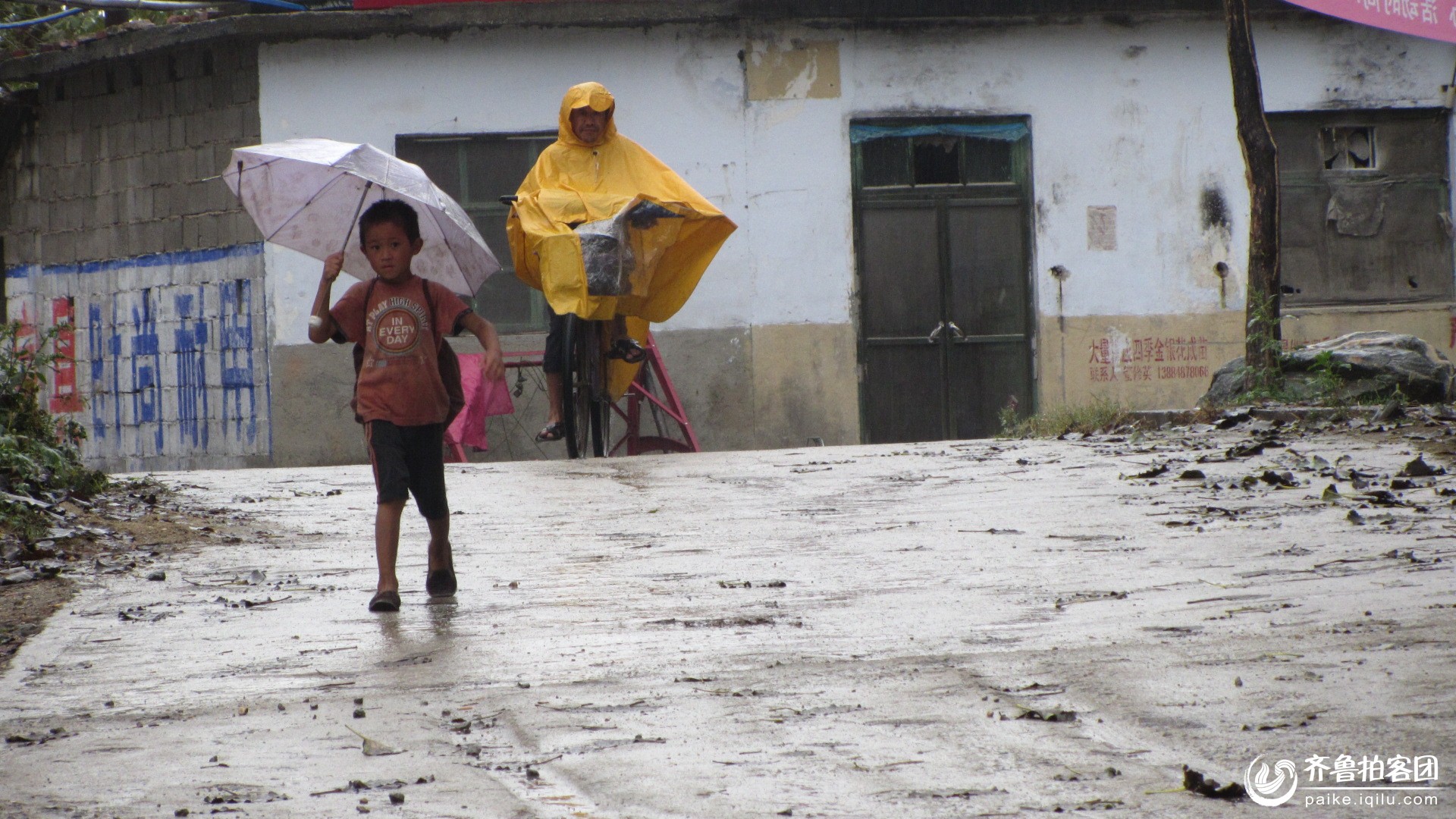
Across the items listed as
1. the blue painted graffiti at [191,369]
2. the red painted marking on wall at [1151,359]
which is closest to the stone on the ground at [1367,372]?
the red painted marking on wall at [1151,359]

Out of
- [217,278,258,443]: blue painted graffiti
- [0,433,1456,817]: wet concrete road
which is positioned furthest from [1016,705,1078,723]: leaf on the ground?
[217,278,258,443]: blue painted graffiti

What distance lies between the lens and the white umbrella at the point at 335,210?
5391 millimetres

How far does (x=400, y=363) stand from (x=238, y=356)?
9.87 metres

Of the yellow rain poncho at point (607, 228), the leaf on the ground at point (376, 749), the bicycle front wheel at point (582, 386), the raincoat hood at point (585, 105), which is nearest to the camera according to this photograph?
the leaf on the ground at point (376, 749)

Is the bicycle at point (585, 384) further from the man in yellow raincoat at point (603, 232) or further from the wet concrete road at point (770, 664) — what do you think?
the wet concrete road at point (770, 664)

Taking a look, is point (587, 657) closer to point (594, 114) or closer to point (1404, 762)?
point (1404, 762)

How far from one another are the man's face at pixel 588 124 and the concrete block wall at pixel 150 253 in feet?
17.4

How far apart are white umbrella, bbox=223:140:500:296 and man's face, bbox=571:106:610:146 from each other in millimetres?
3857

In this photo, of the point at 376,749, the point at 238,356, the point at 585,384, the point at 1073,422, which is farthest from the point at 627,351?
the point at 376,749

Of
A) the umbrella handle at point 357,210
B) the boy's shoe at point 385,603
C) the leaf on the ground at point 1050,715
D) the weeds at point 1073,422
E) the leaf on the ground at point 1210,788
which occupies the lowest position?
the leaf on the ground at point 1210,788

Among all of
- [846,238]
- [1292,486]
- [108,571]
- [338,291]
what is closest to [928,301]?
[846,238]

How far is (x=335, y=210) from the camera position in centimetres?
560

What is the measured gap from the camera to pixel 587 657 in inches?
149

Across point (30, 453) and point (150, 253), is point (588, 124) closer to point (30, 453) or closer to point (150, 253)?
point (30, 453)
